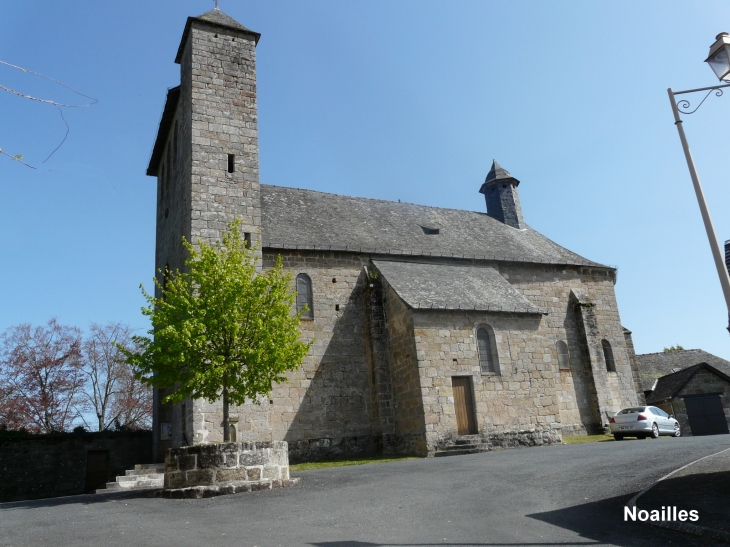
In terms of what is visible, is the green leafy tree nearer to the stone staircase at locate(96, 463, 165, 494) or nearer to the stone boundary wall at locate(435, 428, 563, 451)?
the stone staircase at locate(96, 463, 165, 494)

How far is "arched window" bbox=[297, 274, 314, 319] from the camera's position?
2042cm

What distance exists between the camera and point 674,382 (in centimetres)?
2947

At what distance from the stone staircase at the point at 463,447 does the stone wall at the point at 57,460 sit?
11356mm

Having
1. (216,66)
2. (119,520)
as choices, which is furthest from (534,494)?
(216,66)

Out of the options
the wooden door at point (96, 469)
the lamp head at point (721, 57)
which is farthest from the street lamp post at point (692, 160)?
→ the wooden door at point (96, 469)

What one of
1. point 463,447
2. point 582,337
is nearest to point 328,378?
point 463,447

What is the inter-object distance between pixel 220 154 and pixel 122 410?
22.3 meters

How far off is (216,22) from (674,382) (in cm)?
2727

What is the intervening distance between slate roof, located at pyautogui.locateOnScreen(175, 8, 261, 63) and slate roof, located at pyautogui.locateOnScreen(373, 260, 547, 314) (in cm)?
997

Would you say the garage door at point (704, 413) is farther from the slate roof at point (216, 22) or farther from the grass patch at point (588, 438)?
the slate roof at point (216, 22)

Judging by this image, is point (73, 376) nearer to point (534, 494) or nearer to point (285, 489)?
point (285, 489)

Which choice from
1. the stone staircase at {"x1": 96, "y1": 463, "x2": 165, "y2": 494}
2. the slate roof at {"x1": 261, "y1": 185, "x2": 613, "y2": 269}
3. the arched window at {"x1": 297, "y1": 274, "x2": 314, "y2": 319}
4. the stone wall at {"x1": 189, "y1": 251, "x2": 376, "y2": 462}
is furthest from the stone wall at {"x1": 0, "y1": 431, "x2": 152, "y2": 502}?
the slate roof at {"x1": 261, "y1": 185, "x2": 613, "y2": 269}

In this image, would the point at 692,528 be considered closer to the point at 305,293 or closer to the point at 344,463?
the point at 344,463

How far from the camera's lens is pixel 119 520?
8648mm
